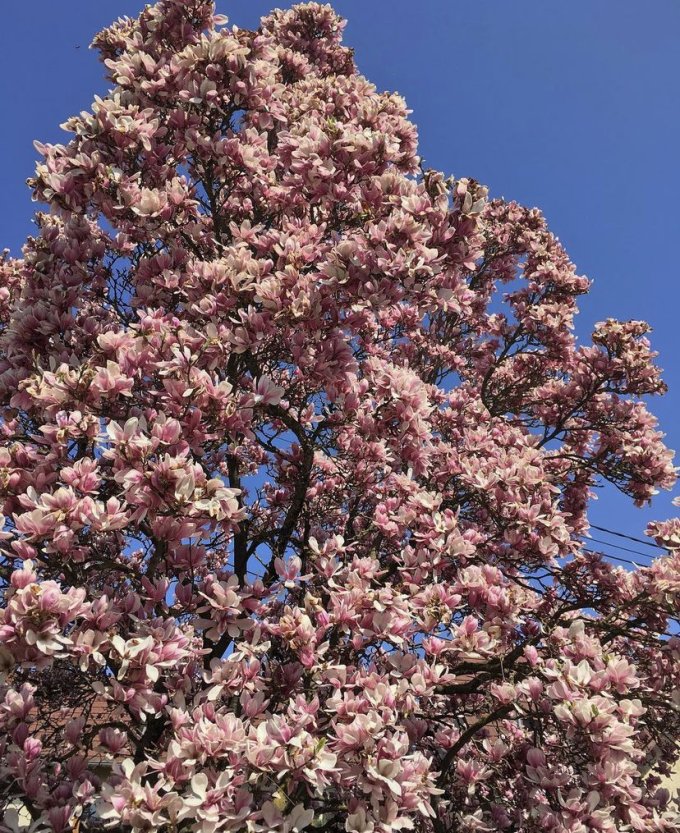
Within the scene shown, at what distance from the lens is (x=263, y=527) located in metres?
6.32

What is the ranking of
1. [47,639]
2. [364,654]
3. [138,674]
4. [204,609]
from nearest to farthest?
1. [47,639]
2. [138,674]
3. [204,609]
4. [364,654]

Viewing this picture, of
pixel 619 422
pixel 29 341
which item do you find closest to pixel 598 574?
pixel 619 422

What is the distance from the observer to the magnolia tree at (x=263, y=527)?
3256 mm

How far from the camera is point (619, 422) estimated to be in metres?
7.54

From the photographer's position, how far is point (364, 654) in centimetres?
463

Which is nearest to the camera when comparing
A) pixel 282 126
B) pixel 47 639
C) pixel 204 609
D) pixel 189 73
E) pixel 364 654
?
pixel 47 639

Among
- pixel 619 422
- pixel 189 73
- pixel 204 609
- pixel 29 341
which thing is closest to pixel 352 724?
pixel 204 609

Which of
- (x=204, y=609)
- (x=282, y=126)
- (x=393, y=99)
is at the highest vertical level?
(x=393, y=99)

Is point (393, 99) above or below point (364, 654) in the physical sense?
above

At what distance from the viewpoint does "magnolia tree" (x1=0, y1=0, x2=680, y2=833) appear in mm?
3256

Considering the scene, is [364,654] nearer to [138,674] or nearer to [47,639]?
[138,674]

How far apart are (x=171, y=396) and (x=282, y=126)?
4.03 meters

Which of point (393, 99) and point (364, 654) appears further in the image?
point (393, 99)

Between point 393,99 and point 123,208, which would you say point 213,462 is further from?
point 393,99
